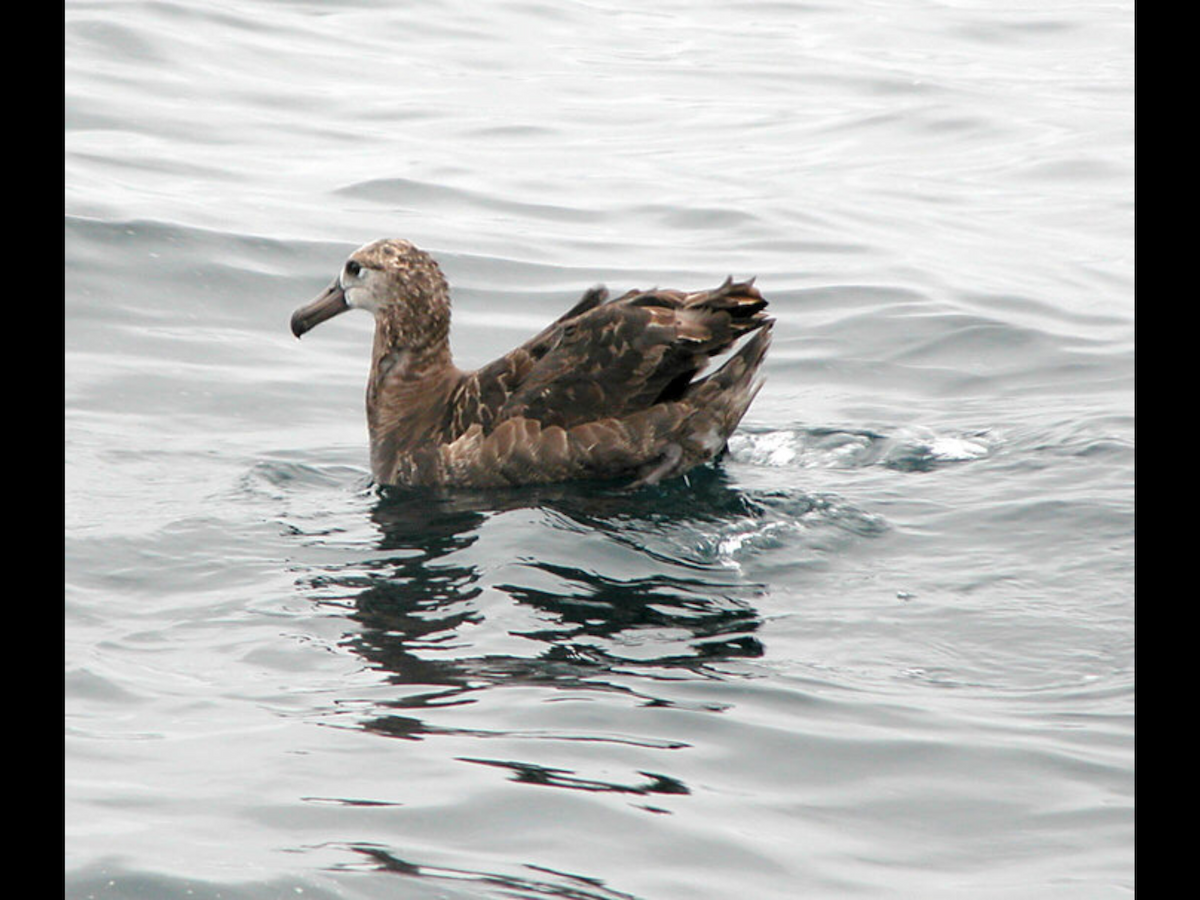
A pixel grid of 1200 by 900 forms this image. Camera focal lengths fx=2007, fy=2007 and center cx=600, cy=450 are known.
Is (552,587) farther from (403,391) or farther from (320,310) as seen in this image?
(320,310)

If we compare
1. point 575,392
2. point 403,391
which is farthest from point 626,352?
point 403,391

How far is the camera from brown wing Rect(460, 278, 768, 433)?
959cm

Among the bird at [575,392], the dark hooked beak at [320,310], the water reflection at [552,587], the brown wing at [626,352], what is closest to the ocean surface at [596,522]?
the water reflection at [552,587]

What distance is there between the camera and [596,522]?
30.0ft

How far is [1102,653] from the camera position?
24.9 feet

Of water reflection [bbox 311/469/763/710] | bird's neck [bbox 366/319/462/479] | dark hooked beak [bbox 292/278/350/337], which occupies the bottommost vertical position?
water reflection [bbox 311/469/763/710]

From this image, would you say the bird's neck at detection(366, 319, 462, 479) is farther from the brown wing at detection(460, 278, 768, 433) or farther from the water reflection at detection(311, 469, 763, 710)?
the brown wing at detection(460, 278, 768, 433)

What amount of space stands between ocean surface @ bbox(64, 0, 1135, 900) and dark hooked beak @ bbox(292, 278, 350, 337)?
28.3 inches

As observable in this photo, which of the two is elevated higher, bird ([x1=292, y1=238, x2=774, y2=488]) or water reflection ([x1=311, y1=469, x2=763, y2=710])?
bird ([x1=292, y1=238, x2=774, y2=488])

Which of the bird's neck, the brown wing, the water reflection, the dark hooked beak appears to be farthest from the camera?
the dark hooked beak

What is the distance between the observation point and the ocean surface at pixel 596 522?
19.0 ft

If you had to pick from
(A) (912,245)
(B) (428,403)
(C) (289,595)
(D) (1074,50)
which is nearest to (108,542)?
(C) (289,595)

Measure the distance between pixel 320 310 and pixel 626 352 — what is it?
1.87 m

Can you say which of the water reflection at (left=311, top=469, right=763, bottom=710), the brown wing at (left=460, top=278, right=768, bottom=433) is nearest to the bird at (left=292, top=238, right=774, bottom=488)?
the brown wing at (left=460, top=278, right=768, bottom=433)
